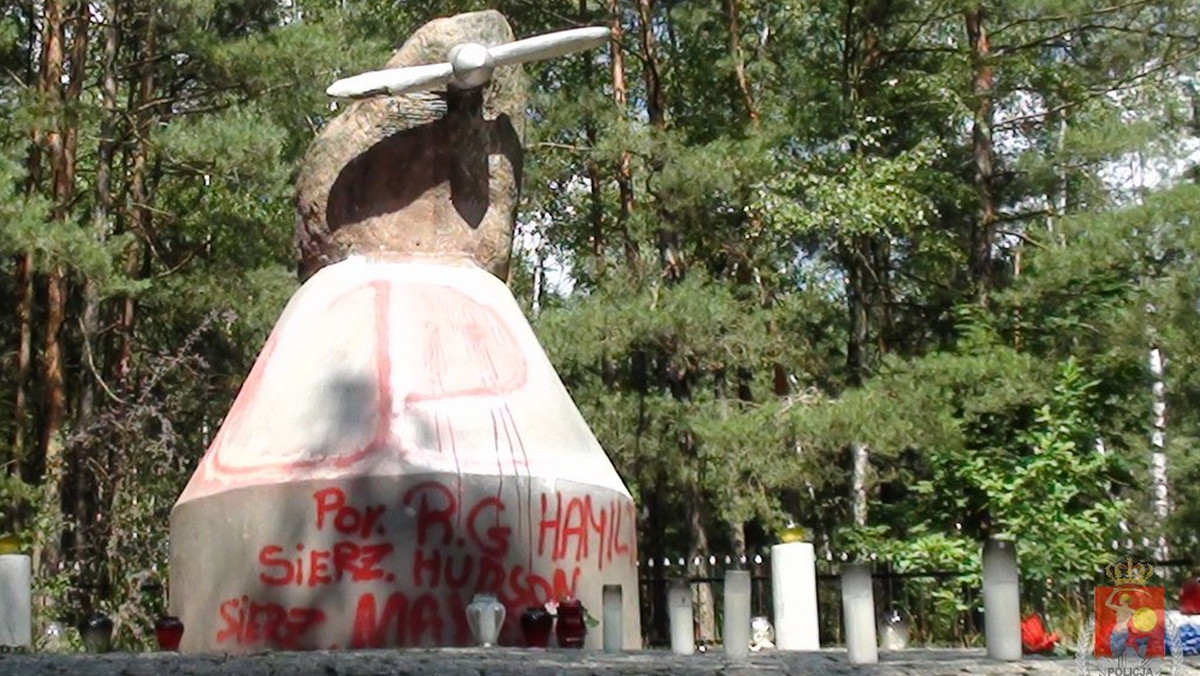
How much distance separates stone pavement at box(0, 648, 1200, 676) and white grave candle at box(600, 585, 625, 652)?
222 centimetres

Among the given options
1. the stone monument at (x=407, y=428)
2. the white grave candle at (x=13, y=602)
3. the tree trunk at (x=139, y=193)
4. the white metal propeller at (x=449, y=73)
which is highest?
the tree trunk at (x=139, y=193)

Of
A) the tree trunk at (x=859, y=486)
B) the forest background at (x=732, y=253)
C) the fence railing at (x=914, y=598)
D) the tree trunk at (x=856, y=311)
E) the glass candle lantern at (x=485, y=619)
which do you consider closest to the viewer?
the glass candle lantern at (x=485, y=619)

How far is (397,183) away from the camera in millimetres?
13586

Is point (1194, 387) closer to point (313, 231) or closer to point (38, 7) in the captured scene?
point (313, 231)

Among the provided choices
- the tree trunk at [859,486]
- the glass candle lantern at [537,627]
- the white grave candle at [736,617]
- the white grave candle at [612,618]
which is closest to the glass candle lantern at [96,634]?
the glass candle lantern at [537,627]

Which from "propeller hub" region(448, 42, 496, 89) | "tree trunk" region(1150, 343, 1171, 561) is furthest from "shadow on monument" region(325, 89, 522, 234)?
"tree trunk" region(1150, 343, 1171, 561)

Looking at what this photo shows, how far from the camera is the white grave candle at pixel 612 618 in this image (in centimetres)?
1123

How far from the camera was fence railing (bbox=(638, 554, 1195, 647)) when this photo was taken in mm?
17734

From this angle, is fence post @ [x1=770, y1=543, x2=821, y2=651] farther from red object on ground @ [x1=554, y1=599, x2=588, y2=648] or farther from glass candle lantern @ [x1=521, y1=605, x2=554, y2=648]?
glass candle lantern @ [x1=521, y1=605, x2=554, y2=648]

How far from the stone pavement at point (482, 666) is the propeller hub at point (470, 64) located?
562 cm

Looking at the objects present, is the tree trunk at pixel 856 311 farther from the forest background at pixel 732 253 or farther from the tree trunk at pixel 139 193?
the tree trunk at pixel 139 193

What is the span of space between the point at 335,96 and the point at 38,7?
12.2m

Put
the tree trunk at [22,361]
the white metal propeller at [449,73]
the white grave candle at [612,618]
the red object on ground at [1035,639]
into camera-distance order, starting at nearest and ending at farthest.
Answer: the red object on ground at [1035,639]
the white grave candle at [612,618]
the white metal propeller at [449,73]
the tree trunk at [22,361]

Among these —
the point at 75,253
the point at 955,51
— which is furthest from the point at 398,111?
the point at 955,51
